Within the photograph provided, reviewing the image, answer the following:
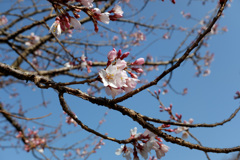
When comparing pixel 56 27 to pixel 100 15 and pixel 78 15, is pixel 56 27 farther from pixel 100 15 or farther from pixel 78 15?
pixel 100 15

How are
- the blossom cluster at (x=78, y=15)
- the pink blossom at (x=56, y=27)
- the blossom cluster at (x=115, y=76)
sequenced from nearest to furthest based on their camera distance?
the blossom cluster at (x=115, y=76)
the blossom cluster at (x=78, y=15)
the pink blossom at (x=56, y=27)

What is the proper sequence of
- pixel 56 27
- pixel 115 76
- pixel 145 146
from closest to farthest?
pixel 115 76
pixel 145 146
pixel 56 27

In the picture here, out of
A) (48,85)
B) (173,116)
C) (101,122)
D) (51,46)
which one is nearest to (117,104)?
(48,85)

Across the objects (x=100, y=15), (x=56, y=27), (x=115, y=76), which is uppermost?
(x=56, y=27)

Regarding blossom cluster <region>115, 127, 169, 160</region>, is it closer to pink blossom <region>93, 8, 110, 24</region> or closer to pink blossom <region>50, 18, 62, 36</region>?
pink blossom <region>93, 8, 110, 24</region>

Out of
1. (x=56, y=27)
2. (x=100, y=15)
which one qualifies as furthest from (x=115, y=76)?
(x=56, y=27)

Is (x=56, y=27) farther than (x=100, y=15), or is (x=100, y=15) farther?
(x=56, y=27)

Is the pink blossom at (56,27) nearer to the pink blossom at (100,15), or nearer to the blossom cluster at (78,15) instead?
the blossom cluster at (78,15)

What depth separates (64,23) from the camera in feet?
4.17

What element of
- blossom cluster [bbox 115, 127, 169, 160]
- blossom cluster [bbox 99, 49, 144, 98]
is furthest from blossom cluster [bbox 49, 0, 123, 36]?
blossom cluster [bbox 115, 127, 169, 160]

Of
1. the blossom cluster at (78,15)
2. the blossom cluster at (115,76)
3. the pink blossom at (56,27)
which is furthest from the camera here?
the pink blossom at (56,27)

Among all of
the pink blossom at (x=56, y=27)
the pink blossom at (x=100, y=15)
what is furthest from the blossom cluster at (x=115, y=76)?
the pink blossom at (x=56, y=27)

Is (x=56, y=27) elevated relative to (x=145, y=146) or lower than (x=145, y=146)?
elevated

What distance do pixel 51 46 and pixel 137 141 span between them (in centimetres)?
435
